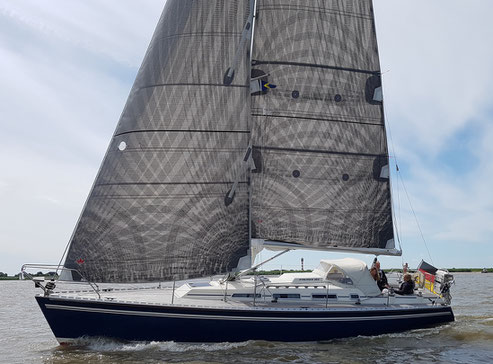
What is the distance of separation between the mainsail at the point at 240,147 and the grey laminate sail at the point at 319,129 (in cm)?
4

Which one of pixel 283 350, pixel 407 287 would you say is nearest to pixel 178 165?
pixel 283 350

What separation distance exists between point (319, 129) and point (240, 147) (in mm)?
3162

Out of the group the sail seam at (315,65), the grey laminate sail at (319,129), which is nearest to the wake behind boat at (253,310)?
the grey laminate sail at (319,129)

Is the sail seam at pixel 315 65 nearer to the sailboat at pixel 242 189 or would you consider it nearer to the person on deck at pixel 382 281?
the sailboat at pixel 242 189

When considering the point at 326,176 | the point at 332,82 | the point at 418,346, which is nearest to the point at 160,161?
the point at 326,176

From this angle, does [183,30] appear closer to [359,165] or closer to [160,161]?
[160,161]

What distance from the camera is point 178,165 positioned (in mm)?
13484

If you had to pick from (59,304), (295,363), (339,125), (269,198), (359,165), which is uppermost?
(339,125)

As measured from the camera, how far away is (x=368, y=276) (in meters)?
14.6

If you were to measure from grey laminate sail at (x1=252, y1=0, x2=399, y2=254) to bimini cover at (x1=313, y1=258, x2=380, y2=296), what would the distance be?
92 centimetres

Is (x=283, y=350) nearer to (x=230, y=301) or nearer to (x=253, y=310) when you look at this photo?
(x=253, y=310)

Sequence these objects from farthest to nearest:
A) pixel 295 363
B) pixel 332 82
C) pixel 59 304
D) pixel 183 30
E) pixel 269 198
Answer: pixel 332 82
pixel 269 198
pixel 183 30
pixel 59 304
pixel 295 363

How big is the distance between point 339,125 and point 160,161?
6315 millimetres

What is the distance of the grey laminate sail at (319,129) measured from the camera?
50.3ft
